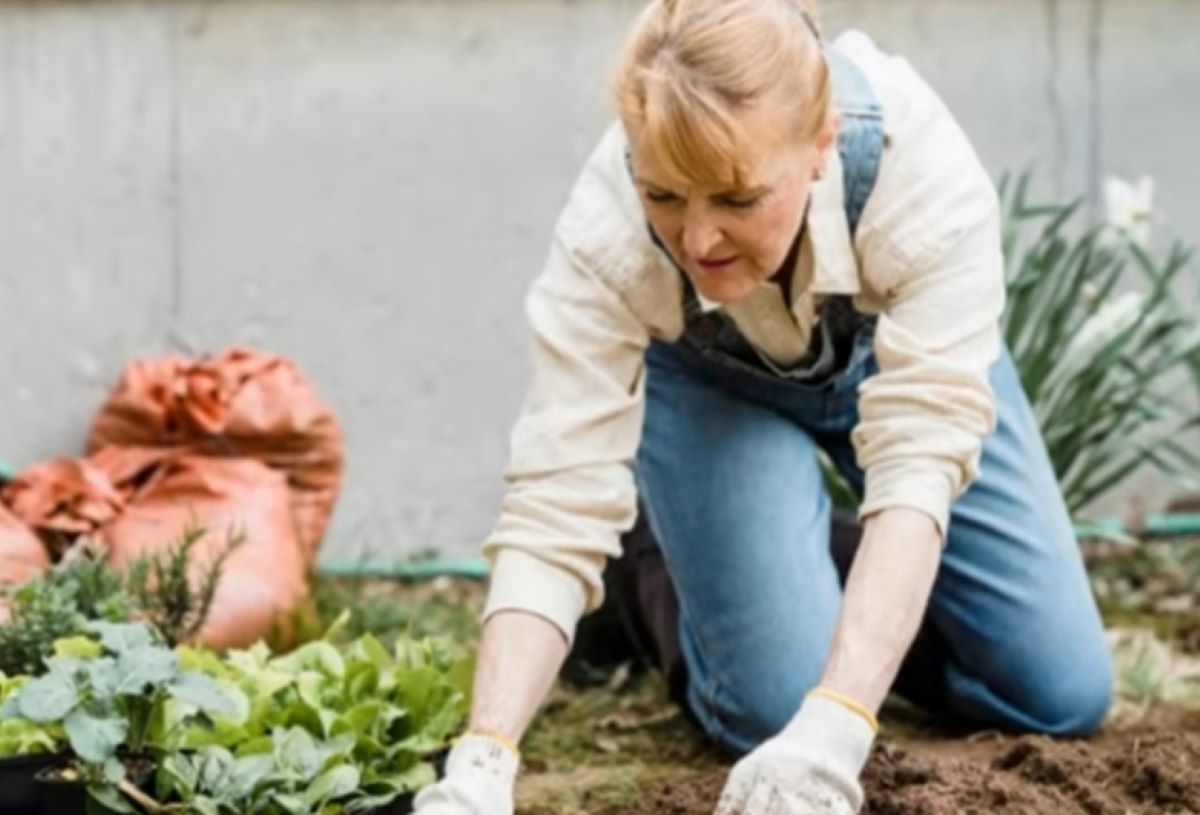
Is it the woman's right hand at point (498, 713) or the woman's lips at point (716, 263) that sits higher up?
the woman's lips at point (716, 263)

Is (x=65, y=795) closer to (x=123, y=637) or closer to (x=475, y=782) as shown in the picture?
(x=123, y=637)

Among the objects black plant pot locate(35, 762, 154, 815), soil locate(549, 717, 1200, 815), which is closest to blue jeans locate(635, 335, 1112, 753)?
soil locate(549, 717, 1200, 815)

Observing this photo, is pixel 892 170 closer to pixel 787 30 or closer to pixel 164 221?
pixel 787 30

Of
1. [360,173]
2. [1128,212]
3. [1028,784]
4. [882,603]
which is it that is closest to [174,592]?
[882,603]

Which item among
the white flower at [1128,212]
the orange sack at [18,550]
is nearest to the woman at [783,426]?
the orange sack at [18,550]

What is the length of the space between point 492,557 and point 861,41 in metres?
0.87

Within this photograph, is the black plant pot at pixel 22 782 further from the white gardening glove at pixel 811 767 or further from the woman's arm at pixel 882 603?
the woman's arm at pixel 882 603

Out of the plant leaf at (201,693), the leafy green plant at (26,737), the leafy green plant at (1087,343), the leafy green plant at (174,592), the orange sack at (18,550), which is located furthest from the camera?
the leafy green plant at (1087,343)

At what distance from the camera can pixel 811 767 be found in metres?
2.82

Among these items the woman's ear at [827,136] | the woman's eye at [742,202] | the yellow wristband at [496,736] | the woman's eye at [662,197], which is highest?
the woman's ear at [827,136]

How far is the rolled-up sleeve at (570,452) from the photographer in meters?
3.19

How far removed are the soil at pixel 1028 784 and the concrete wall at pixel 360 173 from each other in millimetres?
1926

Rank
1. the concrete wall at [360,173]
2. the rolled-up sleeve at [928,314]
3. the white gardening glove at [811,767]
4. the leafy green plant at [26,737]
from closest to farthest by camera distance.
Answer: the white gardening glove at [811,767] < the leafy green plant at [26,737] < the rolled-up sleeve at [928,314] < the concrete wall at [360,173]

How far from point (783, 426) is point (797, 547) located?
0.17m
